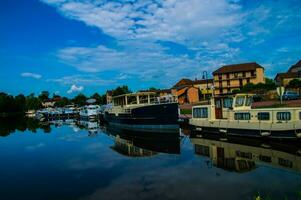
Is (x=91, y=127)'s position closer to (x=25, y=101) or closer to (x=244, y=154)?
(x=244, y=154)

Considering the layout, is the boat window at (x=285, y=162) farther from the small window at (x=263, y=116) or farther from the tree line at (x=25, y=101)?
the tree line at (x=25, y=101)

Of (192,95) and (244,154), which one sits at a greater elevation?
(192,95)

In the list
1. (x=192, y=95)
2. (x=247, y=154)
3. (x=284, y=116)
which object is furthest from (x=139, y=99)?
(x=192, y=95)

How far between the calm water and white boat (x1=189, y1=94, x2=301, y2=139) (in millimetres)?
1270

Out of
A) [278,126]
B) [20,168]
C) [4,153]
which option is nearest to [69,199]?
[20,168]

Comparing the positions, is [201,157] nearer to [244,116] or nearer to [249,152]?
[249,152]

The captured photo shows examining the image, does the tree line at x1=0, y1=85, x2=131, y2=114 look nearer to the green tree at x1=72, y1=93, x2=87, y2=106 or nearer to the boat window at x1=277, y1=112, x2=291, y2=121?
the green tree at x1=72, y1=93, x2=87, y2=106

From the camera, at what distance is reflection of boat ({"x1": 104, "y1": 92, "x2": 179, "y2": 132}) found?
1407 inches

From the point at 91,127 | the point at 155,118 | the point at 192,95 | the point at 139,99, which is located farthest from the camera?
the point at 192,95

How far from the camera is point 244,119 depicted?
1094 inches

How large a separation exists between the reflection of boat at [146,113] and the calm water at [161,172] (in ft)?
22.5

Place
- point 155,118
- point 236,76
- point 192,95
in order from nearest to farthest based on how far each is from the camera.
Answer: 1. point 155,118
2. point 192,95
3. point 236,76

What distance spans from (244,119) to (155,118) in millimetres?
12182

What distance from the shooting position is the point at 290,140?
955 inches
